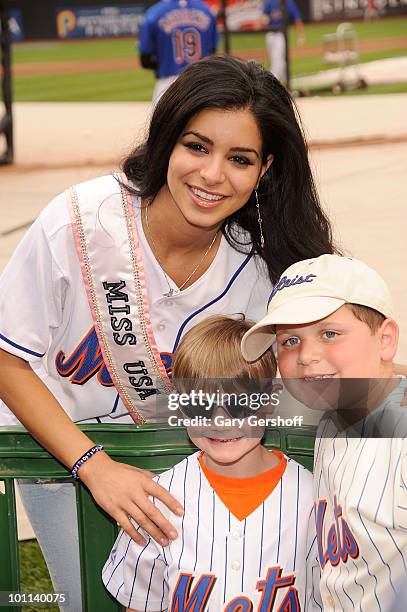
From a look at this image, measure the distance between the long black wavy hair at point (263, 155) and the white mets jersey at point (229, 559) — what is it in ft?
2.38

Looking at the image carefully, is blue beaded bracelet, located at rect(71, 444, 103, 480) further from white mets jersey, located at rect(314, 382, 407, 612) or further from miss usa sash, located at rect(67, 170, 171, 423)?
white mets jersey, located at rect(314, 382, 407, 612)

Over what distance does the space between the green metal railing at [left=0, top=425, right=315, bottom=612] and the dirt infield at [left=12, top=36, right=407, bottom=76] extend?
2580 centimetres

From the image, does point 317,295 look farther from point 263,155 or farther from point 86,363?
point 86,363

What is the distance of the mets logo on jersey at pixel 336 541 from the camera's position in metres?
2.12

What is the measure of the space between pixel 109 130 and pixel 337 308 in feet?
43.7

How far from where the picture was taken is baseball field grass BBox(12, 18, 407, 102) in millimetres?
22000

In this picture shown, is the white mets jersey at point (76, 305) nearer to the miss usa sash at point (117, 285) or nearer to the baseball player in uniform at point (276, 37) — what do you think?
the miss usa sash at point (117, 285)

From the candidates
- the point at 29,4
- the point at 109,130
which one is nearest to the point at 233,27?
the point at 109,130

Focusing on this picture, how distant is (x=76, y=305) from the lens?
9.41 ft

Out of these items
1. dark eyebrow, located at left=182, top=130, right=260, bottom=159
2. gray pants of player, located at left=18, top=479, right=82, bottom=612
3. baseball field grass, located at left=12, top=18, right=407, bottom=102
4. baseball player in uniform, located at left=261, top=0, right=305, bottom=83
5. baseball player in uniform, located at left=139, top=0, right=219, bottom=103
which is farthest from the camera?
baseball field grass, located at left=12, top=18, right=407, bottom=102

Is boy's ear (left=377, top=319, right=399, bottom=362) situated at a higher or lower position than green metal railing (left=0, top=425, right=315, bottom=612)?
higher

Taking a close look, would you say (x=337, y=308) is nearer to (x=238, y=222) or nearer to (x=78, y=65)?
(x=238, y=222)

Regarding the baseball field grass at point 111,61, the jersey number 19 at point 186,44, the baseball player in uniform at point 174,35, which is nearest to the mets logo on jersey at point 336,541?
the baseball player in uniform at point 174,35

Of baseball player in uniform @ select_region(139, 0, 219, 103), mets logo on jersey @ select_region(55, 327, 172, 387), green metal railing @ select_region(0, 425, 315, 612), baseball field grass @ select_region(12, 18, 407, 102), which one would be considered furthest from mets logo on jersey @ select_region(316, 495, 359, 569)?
baseball field grass @ select_region(12, 18, 407, 102)
